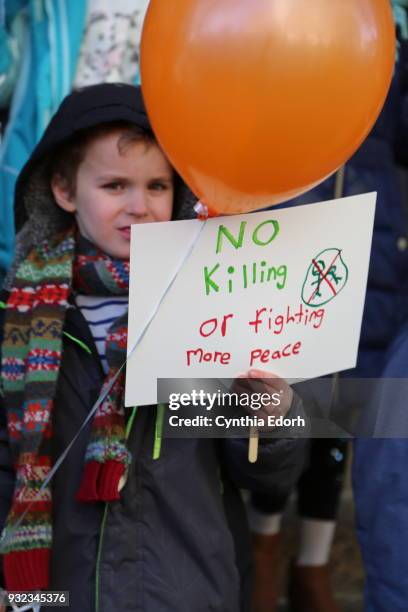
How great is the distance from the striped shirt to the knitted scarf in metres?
0.03

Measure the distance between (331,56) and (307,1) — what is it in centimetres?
9

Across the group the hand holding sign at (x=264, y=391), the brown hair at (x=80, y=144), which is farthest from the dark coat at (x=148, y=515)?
the brown hair at (x=80, y=144)

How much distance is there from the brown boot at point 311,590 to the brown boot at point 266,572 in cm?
6

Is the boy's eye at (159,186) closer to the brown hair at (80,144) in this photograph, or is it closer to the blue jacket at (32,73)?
the brown hair at (80,144)

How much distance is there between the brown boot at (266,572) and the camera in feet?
8.22

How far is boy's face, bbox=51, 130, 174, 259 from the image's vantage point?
178 cm

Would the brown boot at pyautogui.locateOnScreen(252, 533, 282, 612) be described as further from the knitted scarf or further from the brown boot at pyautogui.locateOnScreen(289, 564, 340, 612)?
the knitted scarf

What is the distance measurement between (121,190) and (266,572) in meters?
1.34

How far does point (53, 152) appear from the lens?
1927 millimetres

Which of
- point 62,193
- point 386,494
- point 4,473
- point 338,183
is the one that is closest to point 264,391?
point 386,494

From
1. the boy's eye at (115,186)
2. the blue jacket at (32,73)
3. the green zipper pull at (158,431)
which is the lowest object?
the green zipper pull at (158,431)

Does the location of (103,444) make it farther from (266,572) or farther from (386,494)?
(266,572)

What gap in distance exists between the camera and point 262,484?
1752mm

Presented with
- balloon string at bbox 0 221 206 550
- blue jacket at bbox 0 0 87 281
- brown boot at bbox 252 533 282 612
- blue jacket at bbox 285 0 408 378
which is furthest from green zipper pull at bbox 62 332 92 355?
brown boot at bbox 252 533 282 612
